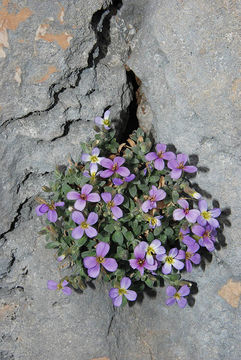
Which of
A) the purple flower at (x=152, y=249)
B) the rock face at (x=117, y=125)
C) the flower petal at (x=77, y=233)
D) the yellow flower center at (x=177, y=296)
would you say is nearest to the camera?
the flower petal at (x=77, y=233)

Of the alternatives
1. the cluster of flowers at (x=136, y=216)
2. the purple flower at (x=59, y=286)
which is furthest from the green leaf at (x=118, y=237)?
the purple flower at (x=59, y=286)

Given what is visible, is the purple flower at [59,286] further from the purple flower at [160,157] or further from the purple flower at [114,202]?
the purple flower at [160,157]

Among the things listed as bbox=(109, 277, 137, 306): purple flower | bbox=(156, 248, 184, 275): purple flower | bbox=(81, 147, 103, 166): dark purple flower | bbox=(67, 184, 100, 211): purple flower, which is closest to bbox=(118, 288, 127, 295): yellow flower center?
bbox=(109, 277, 137, 306): purple flower

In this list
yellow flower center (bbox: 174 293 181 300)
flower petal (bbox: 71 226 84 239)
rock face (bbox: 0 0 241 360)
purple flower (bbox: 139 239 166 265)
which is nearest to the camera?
flower petal (bbox: 71 226 84 239)

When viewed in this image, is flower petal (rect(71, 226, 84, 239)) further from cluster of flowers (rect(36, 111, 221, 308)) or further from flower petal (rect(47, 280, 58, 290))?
flower petal (rect(47, 280, 58, 290))

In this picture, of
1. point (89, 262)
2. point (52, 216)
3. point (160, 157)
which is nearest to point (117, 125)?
point (160, 157)

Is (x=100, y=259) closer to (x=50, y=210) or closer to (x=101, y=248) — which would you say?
(x=101, y=248)
